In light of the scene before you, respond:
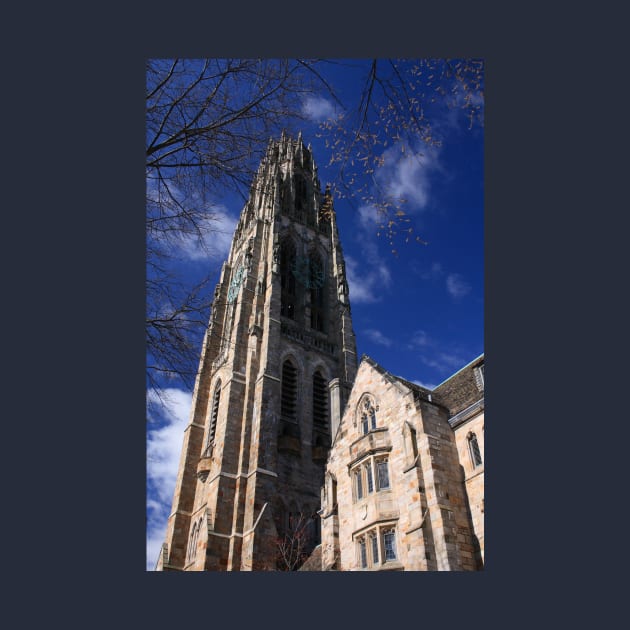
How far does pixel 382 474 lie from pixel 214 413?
1769 centimetres

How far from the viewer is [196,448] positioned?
30.6m

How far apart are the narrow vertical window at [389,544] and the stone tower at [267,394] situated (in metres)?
8.47

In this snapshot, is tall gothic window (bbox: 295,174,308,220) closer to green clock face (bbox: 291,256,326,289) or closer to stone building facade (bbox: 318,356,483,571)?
A: green clock face (bbox: 291,256,326,289)

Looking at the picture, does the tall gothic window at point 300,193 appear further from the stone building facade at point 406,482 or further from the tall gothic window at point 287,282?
the stone building facade at point 406,482

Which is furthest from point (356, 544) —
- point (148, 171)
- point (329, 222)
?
point (329, 222)

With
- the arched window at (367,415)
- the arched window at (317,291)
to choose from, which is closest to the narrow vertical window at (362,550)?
the arched window at (367,415)

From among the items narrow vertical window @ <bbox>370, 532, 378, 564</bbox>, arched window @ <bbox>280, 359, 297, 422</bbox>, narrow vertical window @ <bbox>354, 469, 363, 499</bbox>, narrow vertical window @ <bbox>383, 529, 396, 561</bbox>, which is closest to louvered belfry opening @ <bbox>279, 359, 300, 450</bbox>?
arched window @ <bbox>280, 359, 297, 422</bbox>

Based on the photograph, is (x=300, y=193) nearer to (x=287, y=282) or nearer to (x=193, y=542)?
(x=287, y=282)

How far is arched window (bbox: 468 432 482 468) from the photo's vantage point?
45.1ft

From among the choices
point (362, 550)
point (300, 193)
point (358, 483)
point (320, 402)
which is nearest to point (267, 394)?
point (320, 402)

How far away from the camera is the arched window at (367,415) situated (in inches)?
661

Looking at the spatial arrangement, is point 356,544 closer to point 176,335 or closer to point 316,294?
point 176,335

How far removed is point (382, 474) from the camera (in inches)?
598

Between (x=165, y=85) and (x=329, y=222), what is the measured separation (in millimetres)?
34572
